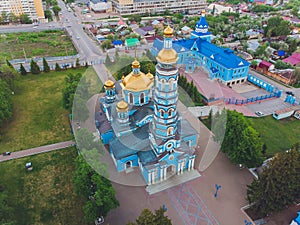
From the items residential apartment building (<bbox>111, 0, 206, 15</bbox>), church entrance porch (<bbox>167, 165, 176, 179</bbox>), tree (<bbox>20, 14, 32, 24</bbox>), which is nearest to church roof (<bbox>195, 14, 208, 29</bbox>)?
church entrance porch (<bbox>167, 165, 176, 179</bbox>)

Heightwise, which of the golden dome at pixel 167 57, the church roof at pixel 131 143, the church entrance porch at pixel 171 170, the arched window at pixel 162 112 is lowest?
the church entrance porch at pixel 171 170

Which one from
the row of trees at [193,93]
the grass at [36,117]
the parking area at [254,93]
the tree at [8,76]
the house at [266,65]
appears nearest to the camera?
the grass at [36,117]

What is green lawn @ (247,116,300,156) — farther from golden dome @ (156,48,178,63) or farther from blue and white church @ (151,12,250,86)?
golden dome @ (156,48,178,63)

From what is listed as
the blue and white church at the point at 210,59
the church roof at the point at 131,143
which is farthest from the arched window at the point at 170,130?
the blue and white church at the point at 210,59

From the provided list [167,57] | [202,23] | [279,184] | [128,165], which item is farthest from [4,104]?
[202,23]

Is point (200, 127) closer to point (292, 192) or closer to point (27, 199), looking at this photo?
point (292, 192)

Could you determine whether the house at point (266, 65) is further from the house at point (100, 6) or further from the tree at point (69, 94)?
the house at point (100, 6)
